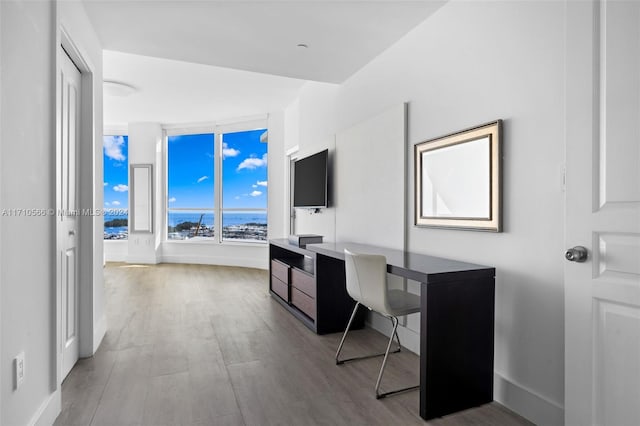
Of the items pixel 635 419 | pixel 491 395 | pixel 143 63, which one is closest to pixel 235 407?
pixel 491 395

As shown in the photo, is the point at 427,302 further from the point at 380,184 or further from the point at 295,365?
the point at 380,184

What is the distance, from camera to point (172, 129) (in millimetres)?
7523

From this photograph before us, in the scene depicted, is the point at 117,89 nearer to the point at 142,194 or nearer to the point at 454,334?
the point at 142,194

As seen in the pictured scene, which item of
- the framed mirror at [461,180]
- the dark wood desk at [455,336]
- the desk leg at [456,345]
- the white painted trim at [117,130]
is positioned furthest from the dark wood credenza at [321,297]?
the white painted trim at [117,130]

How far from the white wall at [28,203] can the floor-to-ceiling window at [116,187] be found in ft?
21.2

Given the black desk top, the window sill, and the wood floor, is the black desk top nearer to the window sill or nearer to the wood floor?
the wood floor

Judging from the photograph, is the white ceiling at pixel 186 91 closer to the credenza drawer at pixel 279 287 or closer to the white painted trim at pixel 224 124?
the white painted trim at pixel 224 124

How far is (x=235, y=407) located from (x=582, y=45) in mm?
2337

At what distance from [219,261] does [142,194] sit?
2.05m

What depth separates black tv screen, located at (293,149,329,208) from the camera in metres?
4.25

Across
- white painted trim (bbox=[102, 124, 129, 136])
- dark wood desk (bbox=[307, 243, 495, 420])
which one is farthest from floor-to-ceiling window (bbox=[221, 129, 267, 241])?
dark wood desk (bbox=[307, 243, 495, 420])

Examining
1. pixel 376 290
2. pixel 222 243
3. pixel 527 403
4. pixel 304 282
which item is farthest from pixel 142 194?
pixel 527 403

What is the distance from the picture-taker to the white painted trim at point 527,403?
1.80m

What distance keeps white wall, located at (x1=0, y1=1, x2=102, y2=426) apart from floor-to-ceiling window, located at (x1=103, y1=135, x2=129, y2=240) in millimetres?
6459
